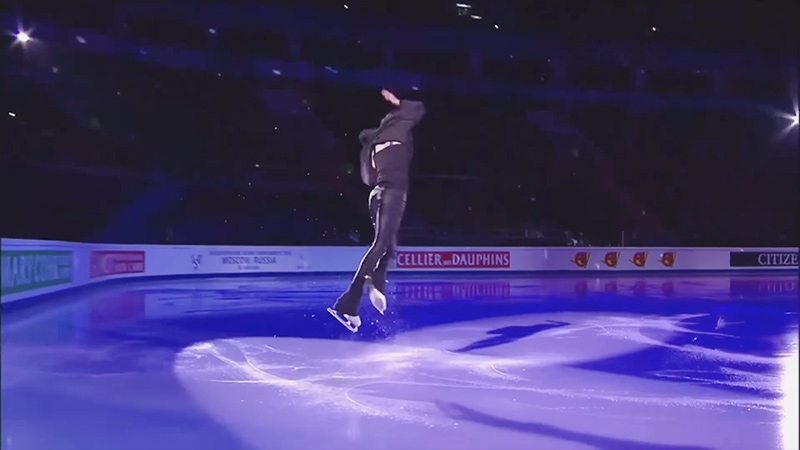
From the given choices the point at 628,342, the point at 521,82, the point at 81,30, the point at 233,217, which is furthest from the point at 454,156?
the point at 628,342

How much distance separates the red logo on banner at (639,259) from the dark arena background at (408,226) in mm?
64

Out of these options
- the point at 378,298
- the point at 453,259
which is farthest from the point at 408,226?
the point at 378,298

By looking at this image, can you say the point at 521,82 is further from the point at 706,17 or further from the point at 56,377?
the point at 56,377

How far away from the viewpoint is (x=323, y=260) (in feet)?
45.4

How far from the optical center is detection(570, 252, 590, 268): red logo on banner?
51.6ft

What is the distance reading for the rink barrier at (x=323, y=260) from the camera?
27.4 feet

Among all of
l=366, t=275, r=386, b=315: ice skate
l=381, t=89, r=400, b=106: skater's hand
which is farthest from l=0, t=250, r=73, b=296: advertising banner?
l=381, t=89, r=400, b=106: skater's hand

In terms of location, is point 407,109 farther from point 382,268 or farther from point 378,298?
point 378,298

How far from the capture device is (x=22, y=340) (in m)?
4.71

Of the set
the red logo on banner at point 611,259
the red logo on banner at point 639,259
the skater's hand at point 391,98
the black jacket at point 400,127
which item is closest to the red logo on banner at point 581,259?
the red logo on banner at point 611,259

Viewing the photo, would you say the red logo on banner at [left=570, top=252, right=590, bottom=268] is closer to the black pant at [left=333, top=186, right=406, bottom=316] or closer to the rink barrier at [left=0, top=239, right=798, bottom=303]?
the rink barrier at [left=0, top=239, right=798, bottom=303]

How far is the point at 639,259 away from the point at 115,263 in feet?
41.6

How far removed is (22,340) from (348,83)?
12.8m

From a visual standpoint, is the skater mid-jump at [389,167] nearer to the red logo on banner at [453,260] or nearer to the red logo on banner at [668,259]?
the red logo on banner at [453,260]
